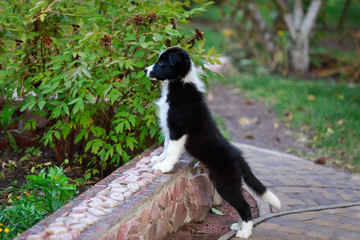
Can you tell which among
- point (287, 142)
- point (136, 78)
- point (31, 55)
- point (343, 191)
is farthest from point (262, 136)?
point (31, 55)

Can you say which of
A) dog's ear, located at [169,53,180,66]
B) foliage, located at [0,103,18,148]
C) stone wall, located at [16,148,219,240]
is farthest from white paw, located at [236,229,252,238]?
foliage, located at [0,103,18,148]

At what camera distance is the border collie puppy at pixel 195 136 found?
3820 millimetres

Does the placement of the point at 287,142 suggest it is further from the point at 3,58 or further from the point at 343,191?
the point at 3,58

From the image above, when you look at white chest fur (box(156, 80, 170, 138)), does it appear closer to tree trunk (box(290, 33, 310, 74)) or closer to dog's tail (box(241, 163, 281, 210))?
dog's tail (box(241, 163, 281, 210))

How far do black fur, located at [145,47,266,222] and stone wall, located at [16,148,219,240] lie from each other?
349 millimetres

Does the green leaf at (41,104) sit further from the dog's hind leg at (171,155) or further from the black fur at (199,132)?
the dog's hind leg at (171,155)

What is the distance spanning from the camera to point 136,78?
444 cm

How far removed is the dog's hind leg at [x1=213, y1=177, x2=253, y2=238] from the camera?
12.5 feet

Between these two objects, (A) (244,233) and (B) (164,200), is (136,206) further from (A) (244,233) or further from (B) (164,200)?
(A) (244,233)

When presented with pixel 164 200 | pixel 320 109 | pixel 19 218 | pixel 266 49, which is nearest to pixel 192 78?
pixel 164 200

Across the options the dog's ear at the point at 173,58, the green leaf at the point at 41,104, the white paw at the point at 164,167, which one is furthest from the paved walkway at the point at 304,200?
the green leaf at the point at 41,104

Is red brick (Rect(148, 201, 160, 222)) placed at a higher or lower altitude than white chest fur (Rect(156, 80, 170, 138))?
lower

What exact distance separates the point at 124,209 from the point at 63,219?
0.42 metres

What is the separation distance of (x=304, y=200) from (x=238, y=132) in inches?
107
